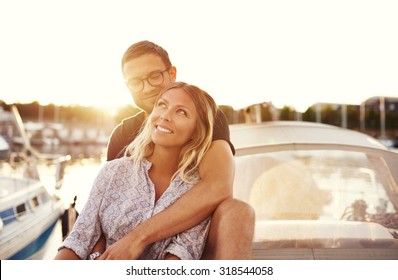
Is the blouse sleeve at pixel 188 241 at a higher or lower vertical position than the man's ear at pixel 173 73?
lower

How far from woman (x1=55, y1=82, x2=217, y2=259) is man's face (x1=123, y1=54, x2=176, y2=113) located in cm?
28

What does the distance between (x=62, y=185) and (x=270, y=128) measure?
8.54 feet

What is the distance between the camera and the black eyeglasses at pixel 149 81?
79.8 inches

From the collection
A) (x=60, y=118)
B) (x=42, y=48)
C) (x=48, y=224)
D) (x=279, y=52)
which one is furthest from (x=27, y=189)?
(x=279, y=52)

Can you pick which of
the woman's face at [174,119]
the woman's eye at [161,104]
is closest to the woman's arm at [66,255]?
the woman's face at [174,119]

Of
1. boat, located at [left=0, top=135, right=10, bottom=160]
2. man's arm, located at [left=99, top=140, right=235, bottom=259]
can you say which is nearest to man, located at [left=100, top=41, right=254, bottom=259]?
man's arm, located at [left=99, top=140, right=235, bottom=259]

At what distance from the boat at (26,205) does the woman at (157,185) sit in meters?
1.15

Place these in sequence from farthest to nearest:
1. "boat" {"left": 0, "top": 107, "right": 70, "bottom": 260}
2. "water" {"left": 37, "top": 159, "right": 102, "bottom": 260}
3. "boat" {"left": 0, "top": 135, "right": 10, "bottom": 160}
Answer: "boat" {"left": 0, "top": 135, "right": 10, "bottom": 160}, "boat" {"left": 0, "top": 107, "right": 70, "bottom": 260}, "water" {"left": 37, "top": 159, "right": 102, "bottom": 260}

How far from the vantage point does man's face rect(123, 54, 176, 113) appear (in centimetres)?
202

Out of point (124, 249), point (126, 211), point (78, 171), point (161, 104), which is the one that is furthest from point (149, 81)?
point (78, 171)

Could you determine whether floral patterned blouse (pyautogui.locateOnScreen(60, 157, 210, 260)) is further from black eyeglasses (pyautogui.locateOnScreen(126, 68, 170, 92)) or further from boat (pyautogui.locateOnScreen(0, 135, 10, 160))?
boat (pyautogui.locateOnScreen(0, 135, 10, 160))

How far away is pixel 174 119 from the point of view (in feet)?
5.54

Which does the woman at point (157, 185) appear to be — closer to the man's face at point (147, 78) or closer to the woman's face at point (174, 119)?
the woman's face at point (174, 119)

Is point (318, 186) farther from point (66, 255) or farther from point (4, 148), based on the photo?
point (4, 148)
